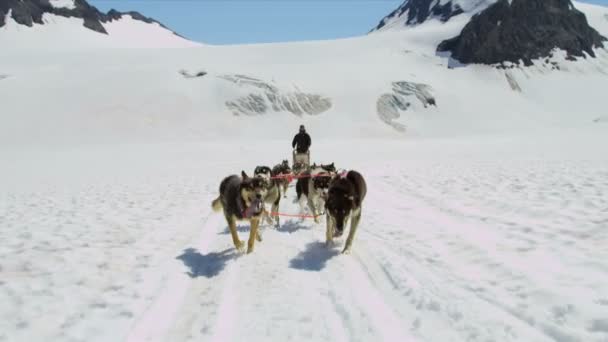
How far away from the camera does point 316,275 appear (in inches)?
241

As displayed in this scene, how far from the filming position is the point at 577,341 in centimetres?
389

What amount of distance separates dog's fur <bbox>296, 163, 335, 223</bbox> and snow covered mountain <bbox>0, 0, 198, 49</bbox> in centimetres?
9588

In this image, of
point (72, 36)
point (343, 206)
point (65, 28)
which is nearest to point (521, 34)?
point (343, 206)

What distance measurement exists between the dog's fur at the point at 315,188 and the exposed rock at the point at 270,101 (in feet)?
147

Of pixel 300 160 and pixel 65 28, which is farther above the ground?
pixel 65 28

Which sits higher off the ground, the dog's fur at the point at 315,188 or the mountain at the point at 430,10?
the mountain at the point at 430,10

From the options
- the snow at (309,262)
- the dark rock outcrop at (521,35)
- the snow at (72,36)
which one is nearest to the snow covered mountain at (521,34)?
the dark rock outcrop at (521,35)

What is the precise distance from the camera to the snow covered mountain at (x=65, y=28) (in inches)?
3563

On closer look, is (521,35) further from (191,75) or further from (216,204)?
(216,204)

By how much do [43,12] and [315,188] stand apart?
12216 centimetres

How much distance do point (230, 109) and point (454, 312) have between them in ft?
168

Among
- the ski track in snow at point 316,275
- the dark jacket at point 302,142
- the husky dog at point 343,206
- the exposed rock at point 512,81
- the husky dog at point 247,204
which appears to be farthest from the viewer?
the exposed rock at point 512,81

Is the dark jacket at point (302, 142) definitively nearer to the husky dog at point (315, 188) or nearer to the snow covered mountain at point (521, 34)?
the husky dog at point (315, 188)

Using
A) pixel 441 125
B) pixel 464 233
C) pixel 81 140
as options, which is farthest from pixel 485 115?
pixel 464 233
